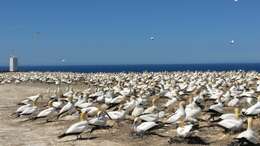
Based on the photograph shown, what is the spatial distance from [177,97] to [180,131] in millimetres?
9959

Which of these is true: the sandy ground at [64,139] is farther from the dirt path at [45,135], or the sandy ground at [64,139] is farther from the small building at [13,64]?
the small building at [13,64]

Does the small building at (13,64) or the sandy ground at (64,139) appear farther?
the small building at (13,64)

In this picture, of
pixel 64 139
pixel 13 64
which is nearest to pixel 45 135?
pixel 64 139

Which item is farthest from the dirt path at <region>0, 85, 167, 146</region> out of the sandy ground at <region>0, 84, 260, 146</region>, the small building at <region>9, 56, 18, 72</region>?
the small building at <region>9, 56, 18, 72</region>

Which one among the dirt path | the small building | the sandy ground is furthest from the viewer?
the small building

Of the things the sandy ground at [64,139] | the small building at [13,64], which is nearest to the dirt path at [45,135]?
the sandy ground at [64,139]

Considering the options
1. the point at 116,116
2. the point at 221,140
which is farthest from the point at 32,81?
the point at 221,140

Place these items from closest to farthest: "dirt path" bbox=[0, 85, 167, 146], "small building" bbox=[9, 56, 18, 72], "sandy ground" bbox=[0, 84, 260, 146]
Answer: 1. "sandy ground" bbox=[0, 84, 260, 146]
2. "dirt path" bbox=[0, 85, 167, 146]
3. "small building" bbox=[9, 56, 18, 72]

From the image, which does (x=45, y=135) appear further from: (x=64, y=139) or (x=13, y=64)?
(x=13, y=64)

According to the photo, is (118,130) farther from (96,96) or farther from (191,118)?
(96,96)

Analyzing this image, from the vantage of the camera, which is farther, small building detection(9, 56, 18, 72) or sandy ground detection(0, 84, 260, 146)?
small building detection(9, 56, 18, 72)

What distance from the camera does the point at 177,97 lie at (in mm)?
26531

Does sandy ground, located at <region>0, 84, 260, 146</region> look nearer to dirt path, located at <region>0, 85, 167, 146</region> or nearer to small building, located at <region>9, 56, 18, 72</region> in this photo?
dirt path, located at <region>0, 85, 167, 146</region>

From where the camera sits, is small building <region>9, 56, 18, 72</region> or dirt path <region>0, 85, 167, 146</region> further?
small building <region>9, 56, 18, 72</region>
